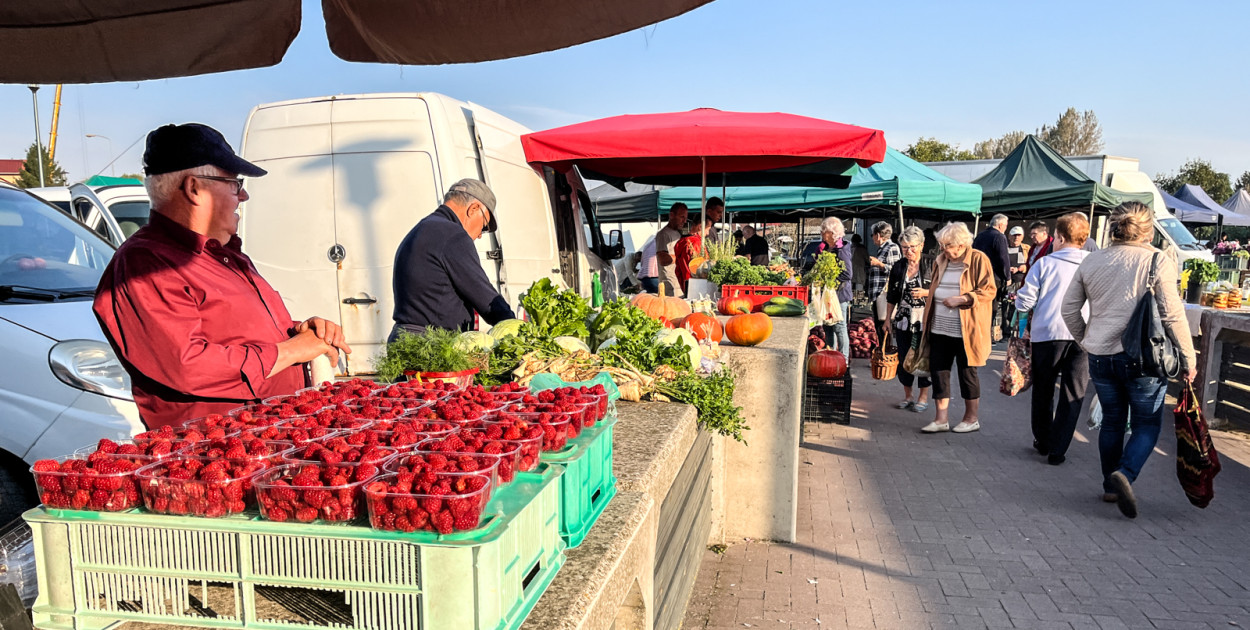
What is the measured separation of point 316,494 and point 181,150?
160 centimetres

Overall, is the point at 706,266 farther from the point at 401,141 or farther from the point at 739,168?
the point at 401,141

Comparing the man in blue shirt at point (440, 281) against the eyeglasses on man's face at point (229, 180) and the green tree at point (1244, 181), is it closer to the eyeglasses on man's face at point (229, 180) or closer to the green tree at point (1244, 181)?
the eyeglasses on man's face at point (229, 180)

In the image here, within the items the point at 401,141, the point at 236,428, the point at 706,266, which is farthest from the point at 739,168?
the point at 236,428

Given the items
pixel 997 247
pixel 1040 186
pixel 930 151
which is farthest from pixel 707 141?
pixel 930 151

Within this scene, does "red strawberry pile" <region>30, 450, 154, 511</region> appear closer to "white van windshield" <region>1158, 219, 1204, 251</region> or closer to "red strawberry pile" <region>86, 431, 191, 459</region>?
"red strawberry pile" <region>86, 431, 191, 459</region>

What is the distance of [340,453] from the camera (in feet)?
5.51

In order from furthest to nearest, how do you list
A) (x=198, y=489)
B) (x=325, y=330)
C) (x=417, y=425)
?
(x=325, y=330), (x=417, y=425), (x=198, y=489)

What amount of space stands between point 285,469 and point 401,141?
204 inches

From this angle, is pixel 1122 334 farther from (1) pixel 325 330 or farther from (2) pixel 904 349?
(1) pixel 325 330

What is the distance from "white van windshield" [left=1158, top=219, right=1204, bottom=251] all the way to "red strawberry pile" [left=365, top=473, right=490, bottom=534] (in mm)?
29479

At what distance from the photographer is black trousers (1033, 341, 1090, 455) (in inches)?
258

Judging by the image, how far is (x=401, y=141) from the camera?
251 inches

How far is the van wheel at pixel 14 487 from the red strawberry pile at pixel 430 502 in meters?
3.48

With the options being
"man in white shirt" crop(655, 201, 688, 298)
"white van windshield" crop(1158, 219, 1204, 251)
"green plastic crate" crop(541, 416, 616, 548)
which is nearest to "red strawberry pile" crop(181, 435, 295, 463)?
"green plastic crate" crop(541, 416, 616, 548)
